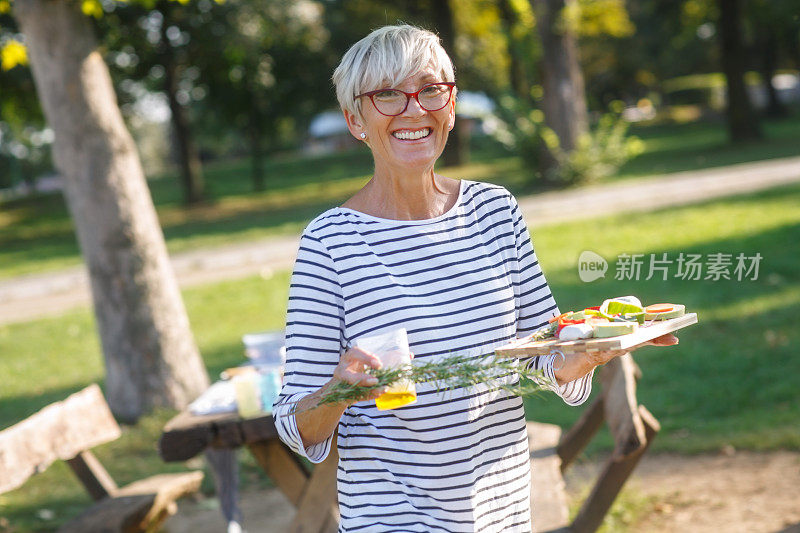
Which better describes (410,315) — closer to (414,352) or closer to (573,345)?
(414,352)

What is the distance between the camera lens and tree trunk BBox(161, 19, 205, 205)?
25391 millimetres

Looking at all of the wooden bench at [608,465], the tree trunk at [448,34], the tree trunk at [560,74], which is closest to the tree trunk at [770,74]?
the tree trunk at [448,34]

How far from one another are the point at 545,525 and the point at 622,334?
2.06 metres

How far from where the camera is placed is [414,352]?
88.4 inches

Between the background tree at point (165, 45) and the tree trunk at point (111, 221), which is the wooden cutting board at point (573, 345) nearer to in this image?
the tree trunk at point (111, 221)

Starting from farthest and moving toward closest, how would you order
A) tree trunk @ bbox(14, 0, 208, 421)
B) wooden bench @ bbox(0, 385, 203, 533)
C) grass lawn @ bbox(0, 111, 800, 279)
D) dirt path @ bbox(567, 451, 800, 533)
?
1. grass lawn @ bbox(0, 111, 800, 279)
2. tree trunk @ bbox(14, 0, 208, 421)
3. dirt path @ bbox(567, 451, 800, 533)
4. wooden bench @ bbox(0, 385, 203, 533)

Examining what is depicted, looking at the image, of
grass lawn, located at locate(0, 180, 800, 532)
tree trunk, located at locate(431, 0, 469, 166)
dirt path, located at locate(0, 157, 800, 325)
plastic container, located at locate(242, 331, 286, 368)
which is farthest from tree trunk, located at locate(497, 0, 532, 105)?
plastic container, located at locate(242, 331, 286, 368)

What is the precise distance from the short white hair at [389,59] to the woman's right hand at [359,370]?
678 millimetres

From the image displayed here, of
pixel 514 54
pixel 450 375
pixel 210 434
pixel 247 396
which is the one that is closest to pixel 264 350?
pixel 247 396

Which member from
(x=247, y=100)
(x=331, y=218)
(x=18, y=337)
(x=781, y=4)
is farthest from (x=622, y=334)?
(x=247, y=100)

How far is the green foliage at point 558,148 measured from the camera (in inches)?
715

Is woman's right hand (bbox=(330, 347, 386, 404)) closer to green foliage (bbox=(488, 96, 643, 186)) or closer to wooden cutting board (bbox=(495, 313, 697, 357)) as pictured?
wooden cutting board (bbox=(495, 313, 697, 357))

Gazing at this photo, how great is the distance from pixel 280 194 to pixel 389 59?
2640cm

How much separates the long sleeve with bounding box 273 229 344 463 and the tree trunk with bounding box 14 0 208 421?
523 centimetres
